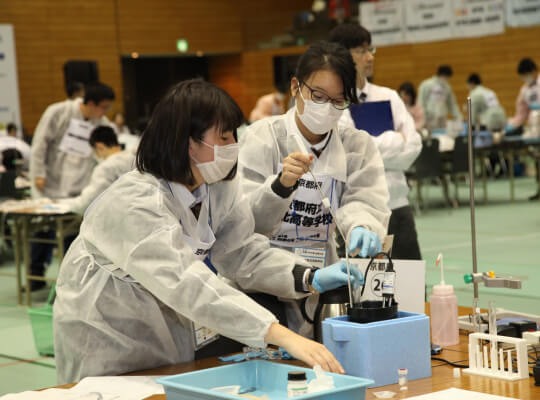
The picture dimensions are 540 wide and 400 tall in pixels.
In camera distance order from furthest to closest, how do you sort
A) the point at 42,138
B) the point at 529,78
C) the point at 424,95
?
the point at 424,95 → the point at 529,78 → the point at 42,138

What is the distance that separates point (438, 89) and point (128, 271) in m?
10.6

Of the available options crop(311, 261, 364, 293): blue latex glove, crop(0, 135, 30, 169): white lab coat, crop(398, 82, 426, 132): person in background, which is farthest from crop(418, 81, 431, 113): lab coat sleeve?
crop(311, 261, 364, 293): blue latex glove

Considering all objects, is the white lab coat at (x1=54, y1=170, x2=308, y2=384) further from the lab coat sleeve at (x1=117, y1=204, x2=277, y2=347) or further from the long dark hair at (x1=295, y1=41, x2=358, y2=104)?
the long dark hair at (x1=295, y1=41, x2=358, y2=104)

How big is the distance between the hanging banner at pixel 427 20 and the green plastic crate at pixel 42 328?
941cm

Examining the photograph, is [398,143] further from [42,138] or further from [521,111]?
[521,111]

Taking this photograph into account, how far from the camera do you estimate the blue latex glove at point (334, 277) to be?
1813mm

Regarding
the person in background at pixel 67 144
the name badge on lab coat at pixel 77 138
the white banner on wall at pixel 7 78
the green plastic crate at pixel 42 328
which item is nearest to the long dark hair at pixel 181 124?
the green plastic crate at pixel 42 328

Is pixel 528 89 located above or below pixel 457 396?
above

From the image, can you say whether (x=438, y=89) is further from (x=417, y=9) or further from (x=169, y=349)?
(x=169, y=349)

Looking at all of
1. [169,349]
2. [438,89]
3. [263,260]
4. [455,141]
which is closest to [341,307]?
[263,260]

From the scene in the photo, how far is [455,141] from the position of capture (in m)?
9.10

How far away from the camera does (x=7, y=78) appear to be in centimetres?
1220

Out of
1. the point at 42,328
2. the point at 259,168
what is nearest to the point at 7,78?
the point at 42,328

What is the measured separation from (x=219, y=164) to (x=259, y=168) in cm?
58
